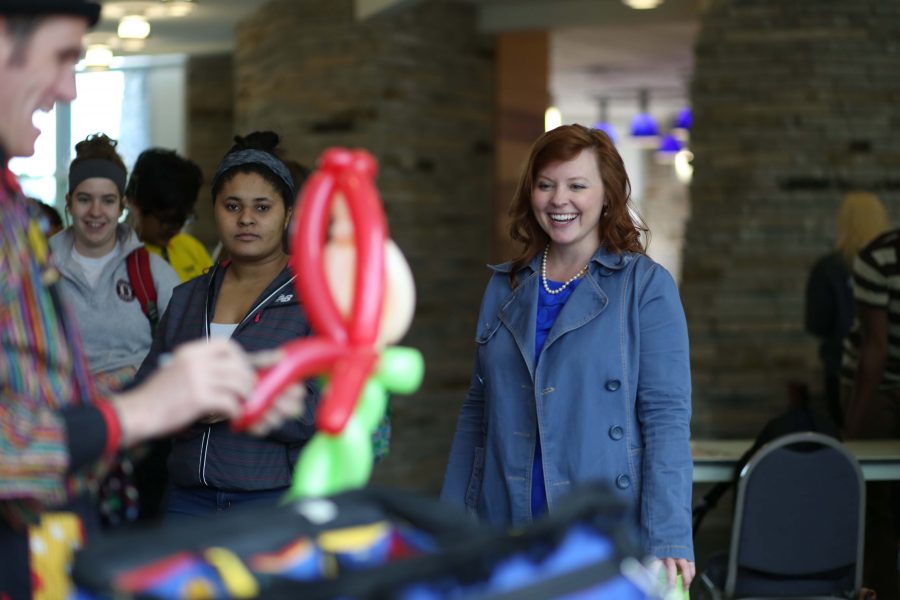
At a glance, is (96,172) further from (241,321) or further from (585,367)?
(585,367)

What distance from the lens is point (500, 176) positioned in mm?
8477

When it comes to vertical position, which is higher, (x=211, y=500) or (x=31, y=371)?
(x=31, y=371)

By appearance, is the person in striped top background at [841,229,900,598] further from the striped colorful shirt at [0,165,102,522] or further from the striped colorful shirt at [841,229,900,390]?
the striped colorful shirt at [0,165,102,522]

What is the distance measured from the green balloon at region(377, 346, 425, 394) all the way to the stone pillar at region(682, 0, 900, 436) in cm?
541

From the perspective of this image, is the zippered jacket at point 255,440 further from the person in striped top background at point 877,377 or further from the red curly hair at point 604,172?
the person in striped top background at point 877,377

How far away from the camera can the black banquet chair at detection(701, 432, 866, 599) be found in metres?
3.76

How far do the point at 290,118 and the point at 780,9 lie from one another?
2.92 metres

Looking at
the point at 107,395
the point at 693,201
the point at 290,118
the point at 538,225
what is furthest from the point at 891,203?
the point at 107,395

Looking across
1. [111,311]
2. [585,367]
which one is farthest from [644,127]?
[585,367]

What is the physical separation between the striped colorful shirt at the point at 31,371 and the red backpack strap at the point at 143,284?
2.21m

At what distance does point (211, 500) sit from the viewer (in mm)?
2613

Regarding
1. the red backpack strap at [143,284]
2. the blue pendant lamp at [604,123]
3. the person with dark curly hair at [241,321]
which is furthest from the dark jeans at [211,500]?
the blue pendant lamp at [604,123]

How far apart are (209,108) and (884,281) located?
24.5 feet

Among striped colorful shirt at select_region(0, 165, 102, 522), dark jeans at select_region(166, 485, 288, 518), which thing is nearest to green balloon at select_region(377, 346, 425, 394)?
striped colorful shirt at select_region(0, 165, 102, 522)
